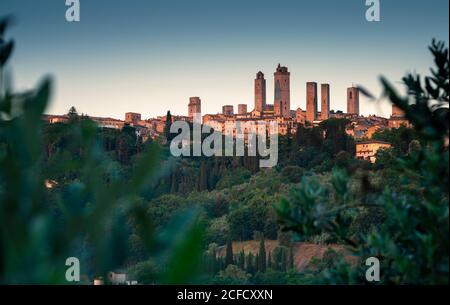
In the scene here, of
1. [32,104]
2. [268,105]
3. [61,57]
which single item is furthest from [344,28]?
[268,105]

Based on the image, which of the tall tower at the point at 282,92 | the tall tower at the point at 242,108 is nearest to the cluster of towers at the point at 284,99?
the tall tower at the point at 282,92

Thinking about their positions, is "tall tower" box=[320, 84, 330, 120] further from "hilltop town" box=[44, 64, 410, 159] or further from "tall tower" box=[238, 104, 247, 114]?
"tall tower" box=[238, 104, 247, 114]

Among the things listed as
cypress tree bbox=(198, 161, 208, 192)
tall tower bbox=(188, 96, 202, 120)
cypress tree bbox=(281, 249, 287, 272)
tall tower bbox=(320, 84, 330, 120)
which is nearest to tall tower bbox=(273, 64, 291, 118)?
tall tower bbox=(320, 84, 330, 120)

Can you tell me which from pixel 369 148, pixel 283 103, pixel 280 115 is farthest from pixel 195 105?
pixel 283 103

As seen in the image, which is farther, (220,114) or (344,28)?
(220,114)

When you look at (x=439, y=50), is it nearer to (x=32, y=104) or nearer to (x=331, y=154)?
(x=32, y=104)
